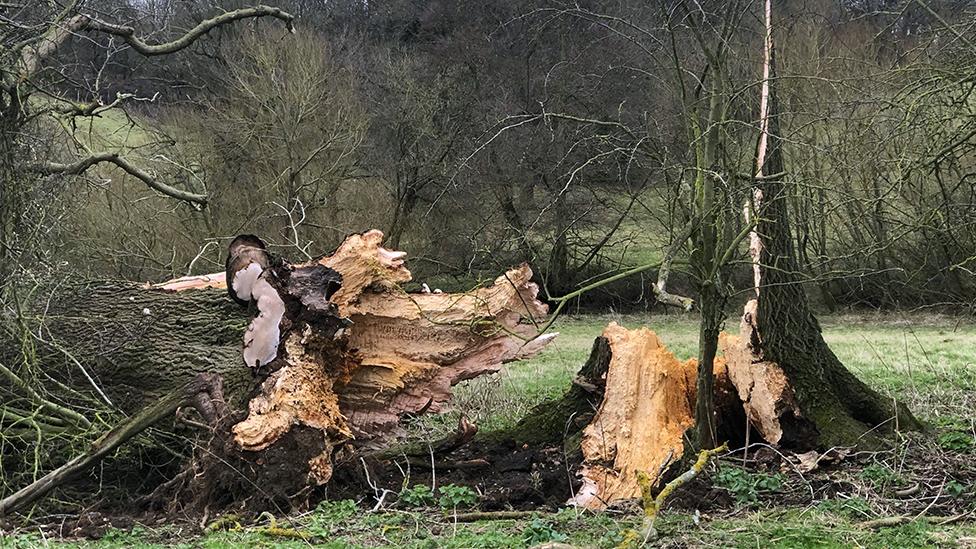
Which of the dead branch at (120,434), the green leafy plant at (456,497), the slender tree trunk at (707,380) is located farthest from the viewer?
the slender tree trunk at (707,380)

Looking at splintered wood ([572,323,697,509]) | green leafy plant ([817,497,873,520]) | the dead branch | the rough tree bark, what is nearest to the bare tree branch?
the dead branch

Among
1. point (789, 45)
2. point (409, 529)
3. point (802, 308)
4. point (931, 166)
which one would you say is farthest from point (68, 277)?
point (789, 45)

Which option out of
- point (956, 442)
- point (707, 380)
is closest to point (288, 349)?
point (707, 380)

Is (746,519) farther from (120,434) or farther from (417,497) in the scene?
(120,434)

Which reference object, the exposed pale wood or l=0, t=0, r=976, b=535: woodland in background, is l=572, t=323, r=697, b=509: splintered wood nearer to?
l=0, t=0, r=976, b=535: woodland in background

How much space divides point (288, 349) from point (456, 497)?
61.1 inches

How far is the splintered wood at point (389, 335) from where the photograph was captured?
626 cm

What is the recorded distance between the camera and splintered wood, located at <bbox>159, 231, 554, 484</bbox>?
20.5 ft

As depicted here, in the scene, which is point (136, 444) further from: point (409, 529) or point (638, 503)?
point (638, 503)

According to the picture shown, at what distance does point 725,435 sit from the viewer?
6578mm

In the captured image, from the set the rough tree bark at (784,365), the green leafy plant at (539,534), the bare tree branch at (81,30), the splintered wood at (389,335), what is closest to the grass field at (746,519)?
the green leafy plant at (539,534)

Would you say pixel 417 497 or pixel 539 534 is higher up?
pixel 539 534

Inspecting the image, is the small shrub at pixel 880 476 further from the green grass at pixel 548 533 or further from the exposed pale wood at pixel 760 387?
the exposed pale wood at pixel 760 387

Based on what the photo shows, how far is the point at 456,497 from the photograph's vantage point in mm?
5570
